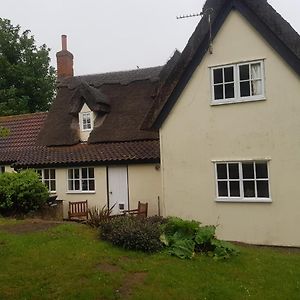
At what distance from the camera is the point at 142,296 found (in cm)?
781

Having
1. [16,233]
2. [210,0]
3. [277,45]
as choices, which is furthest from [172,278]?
[210,0]

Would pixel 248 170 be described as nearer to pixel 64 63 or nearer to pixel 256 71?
pixel 256 71

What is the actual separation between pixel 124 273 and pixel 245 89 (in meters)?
7.56

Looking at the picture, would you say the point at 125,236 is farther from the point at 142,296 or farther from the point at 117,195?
the point at 117,195

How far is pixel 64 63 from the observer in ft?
96.9

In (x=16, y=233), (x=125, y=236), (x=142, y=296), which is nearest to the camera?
(x=142, y=296)

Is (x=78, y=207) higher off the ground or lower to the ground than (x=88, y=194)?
lower

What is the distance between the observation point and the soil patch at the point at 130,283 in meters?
7.96

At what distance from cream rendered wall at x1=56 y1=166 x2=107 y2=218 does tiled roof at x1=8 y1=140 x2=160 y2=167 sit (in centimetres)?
54

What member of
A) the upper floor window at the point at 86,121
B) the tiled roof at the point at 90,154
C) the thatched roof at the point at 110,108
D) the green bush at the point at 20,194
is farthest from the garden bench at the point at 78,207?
the upper floor window at the point at 86,121

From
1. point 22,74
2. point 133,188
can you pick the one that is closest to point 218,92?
point 133,188

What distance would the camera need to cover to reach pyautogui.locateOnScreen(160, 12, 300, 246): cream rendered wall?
12.8 meters

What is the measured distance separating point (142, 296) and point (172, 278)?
3.51 feet

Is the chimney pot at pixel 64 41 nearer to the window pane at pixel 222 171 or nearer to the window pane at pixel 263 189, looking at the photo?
the window pane at pixel 222 171
